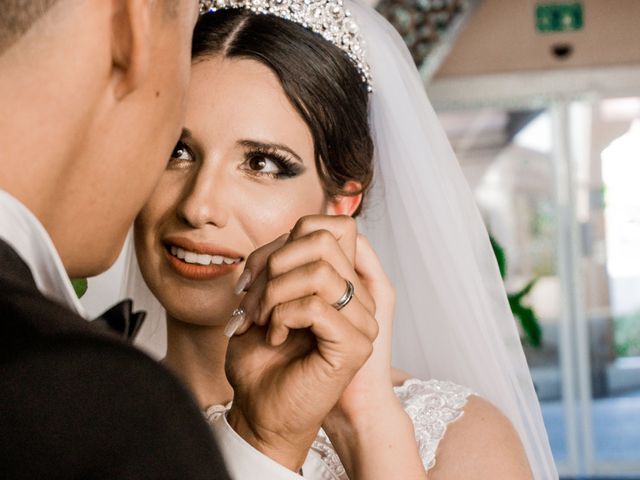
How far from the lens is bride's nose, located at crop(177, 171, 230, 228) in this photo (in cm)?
173

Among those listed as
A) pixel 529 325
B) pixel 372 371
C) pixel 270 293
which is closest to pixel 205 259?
pixel 372 371

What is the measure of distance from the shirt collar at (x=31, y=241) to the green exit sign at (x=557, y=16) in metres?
7.67

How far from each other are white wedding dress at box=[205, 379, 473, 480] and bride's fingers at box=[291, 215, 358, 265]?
0.53 meters

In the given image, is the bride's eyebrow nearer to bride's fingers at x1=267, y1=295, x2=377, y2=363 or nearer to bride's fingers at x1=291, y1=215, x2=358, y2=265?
bride's fingers at x1=291, y1=215, x2=358, y2=265

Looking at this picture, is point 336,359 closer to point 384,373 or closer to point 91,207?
point 384,373

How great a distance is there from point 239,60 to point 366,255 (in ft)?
1.95

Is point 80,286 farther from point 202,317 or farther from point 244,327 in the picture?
point 244,327

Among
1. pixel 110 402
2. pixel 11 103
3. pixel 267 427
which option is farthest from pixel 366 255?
pixel 110 402

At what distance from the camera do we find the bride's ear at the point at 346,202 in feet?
6.47

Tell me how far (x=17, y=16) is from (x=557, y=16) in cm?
771

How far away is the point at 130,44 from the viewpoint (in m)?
0.81

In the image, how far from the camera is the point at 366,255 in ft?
4.66

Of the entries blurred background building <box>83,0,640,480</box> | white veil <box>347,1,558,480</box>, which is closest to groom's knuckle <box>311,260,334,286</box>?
white veil <box>347,1,558,480</box>

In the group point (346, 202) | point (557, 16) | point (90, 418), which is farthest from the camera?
point (557, 16)
